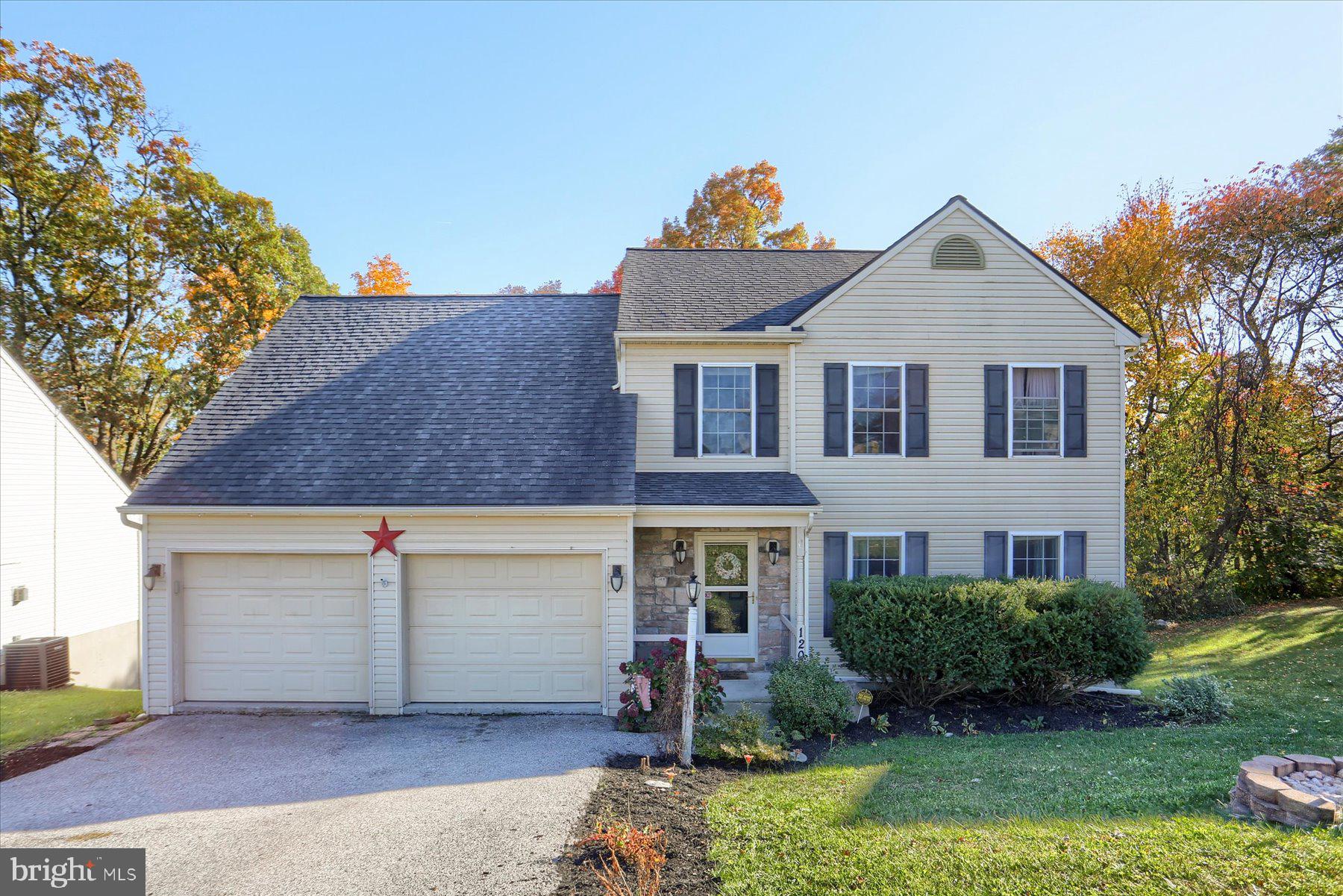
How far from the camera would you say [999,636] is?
28.2 ft

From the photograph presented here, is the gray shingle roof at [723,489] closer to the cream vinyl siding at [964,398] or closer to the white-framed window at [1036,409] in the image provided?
the cream vinyl siding at [964,398]

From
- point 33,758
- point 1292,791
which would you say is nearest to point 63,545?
point 33,758

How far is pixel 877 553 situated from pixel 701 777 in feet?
17.8

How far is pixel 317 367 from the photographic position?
11680 millimetres

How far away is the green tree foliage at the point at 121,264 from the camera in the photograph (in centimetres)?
1761

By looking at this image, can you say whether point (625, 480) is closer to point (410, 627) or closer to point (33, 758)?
point (410, 627)

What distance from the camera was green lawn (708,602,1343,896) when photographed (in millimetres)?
4223

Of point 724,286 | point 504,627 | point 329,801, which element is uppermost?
point 724,286

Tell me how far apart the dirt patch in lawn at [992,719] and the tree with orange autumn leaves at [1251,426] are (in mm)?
7154

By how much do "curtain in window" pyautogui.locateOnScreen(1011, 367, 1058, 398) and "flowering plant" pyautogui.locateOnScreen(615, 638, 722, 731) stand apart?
6.91 m

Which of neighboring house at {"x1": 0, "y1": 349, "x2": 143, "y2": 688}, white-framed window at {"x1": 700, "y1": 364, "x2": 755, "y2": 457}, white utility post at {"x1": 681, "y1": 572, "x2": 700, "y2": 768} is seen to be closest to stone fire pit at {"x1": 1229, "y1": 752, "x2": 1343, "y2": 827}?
white utility post at {"x1": 681, "y1": 572, "x2": 700, "y2": 768}

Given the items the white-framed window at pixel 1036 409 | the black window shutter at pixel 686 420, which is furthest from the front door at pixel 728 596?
the white-framed window at pixel 1036 409

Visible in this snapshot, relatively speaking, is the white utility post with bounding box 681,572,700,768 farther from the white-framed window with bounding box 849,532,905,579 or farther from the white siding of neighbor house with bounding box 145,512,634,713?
the white-framed window with bounding box 849,532,905,579

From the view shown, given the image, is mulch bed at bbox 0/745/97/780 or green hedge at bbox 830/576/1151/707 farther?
green hedge at bbox 830/576/1151/707
